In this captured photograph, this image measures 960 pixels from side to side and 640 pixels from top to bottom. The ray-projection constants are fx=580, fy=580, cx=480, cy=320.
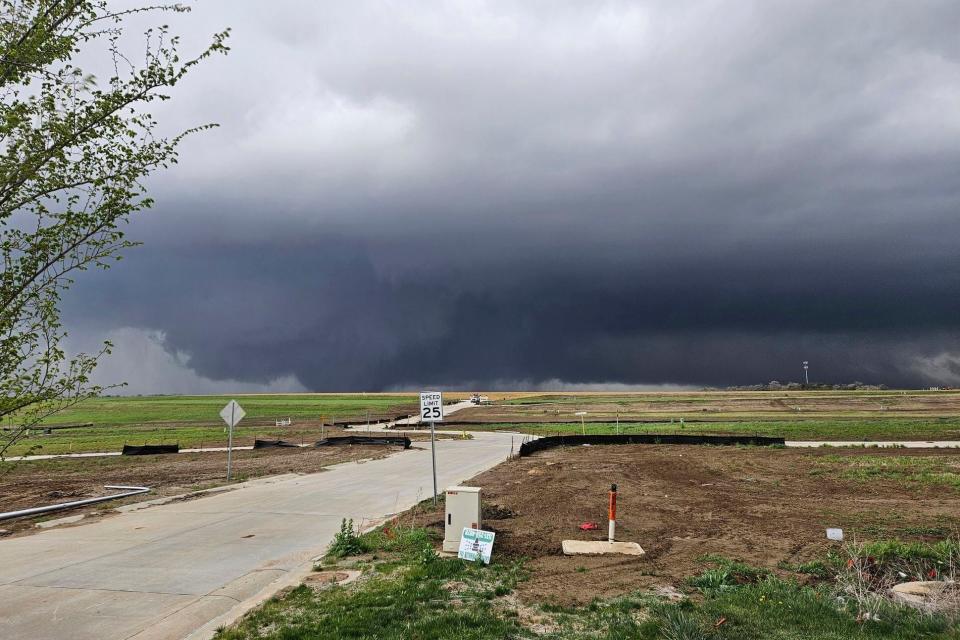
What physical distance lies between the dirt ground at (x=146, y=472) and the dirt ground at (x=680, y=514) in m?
10.8

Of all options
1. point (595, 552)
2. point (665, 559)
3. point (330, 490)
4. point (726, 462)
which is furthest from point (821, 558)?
point (726, 462)

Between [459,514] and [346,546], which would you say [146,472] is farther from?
[459,514]

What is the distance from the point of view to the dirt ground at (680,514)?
9.90m

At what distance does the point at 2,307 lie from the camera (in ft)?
18.0

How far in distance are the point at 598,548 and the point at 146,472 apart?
24.5 m

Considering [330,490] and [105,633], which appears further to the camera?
[330,490]

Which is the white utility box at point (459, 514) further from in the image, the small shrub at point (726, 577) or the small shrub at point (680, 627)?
the small shrub at point (680, 627)

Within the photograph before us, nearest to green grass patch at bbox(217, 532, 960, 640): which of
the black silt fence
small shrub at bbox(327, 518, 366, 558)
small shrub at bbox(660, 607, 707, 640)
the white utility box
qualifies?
small shrub at bbox(660, 607, 707, 640)

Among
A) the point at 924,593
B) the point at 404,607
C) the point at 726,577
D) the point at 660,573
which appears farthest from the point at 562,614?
the point at 924,593

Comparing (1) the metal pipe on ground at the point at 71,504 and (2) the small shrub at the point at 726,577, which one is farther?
(1) the metal pipe on ground at the point at 71,504

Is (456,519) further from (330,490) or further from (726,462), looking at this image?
(726,462)

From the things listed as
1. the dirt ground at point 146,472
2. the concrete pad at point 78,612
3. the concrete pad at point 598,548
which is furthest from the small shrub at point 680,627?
the dirt ground at point 146,472

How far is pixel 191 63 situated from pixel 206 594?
7589mm

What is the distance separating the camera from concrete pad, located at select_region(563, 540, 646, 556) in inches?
426
